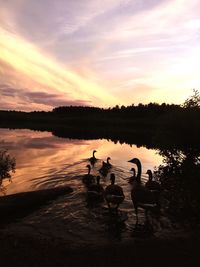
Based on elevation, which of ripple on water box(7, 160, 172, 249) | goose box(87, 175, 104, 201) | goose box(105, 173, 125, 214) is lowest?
ripple on water box(7, 160, 172, 249)

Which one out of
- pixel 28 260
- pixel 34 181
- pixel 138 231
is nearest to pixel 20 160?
pixel 34 181

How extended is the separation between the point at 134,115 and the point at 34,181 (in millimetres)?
132210

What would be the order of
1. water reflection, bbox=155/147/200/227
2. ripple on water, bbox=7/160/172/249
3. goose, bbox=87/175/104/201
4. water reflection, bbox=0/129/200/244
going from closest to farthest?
ripple on water, bbox=7/160/172/249 < water reflection, bbox=0/129/200/244 < water reflection, bbox=155/147/200/227 < goose, bbox=87/175/104/201

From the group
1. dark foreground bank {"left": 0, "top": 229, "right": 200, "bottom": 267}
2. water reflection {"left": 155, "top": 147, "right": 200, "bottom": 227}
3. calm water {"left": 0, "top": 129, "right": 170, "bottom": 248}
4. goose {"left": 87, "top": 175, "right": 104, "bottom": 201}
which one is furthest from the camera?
goose {"left": 87, "top": 175, "right": 104, "bottom": 201}

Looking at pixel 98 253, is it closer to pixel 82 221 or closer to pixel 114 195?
pixel 82 221

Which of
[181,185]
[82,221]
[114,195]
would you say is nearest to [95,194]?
[114,195]

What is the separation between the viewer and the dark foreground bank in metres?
11.9

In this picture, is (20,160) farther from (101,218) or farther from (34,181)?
(101,218)

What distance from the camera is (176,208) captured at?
20.3 metres

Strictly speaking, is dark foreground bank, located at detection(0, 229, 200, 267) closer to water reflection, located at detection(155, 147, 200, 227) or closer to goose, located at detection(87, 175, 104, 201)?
water reflection, located at detection(155, 147, 200, 227)

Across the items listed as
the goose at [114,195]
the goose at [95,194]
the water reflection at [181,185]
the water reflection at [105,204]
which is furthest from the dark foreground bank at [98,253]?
the goose at [95,194]

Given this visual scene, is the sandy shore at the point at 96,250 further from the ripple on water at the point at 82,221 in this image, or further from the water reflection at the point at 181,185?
the water reflection at the point at 181,185

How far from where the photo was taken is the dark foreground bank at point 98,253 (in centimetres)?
1194

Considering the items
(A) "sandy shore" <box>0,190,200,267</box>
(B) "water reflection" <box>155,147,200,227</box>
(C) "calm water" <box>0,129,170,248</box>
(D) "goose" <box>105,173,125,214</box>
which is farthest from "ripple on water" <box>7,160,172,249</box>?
(B) "water reflection" <box>155,147,200,227</box>
